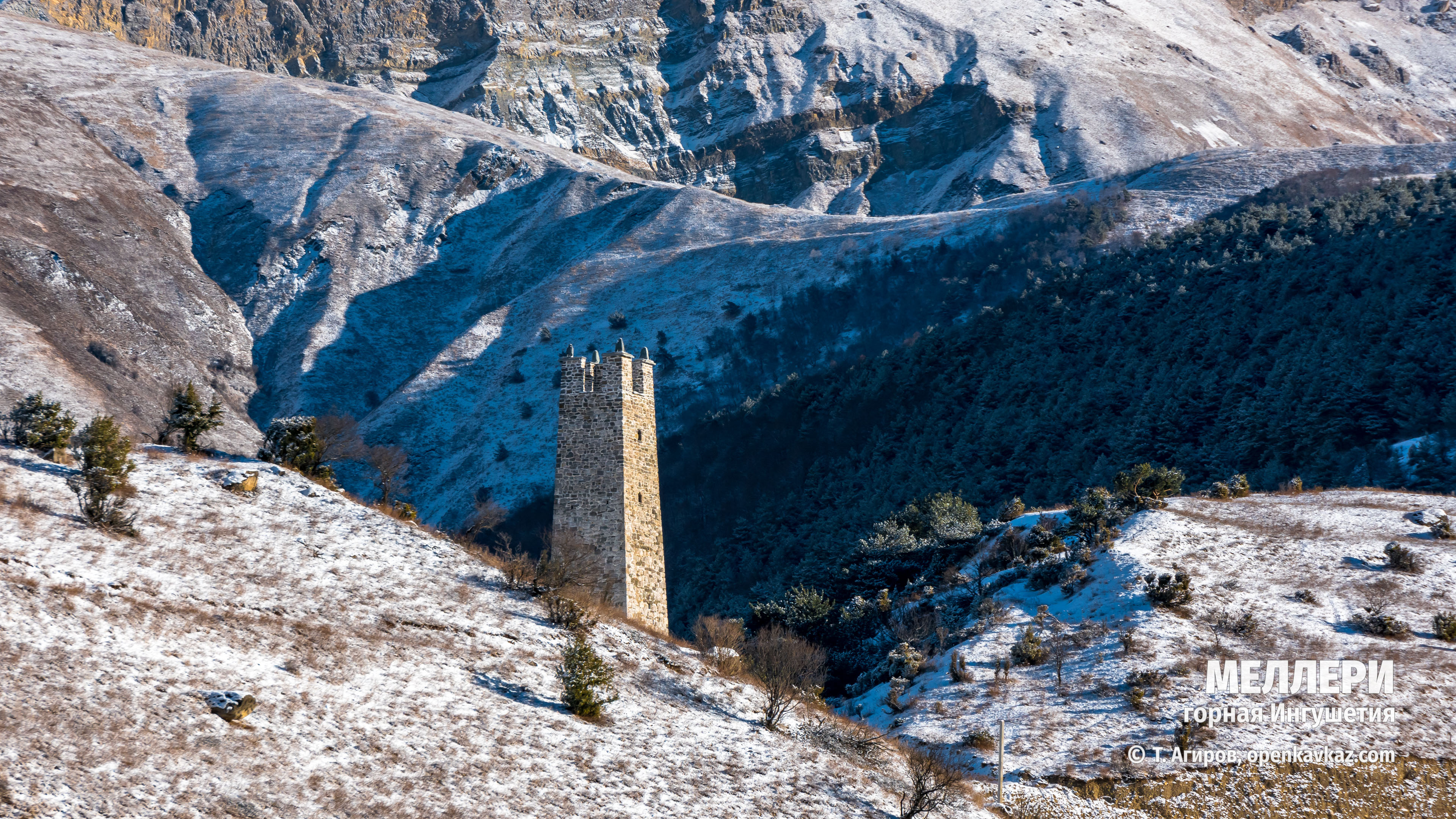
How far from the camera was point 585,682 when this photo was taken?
58.0 feet

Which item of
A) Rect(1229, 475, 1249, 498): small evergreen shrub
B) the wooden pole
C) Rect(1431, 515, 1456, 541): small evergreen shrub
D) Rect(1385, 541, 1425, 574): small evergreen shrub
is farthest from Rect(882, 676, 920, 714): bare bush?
Rect(1431, 515, 1456, 541): small evergreen shrub

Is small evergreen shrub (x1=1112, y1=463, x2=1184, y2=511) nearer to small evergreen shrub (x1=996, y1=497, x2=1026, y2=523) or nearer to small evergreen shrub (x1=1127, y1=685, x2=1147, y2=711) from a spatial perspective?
small evergreen shrub (x1=996, y1=497, x2=1026, y2=523)

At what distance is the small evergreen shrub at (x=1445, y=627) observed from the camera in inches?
901

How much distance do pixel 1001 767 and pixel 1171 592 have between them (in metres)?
7.97

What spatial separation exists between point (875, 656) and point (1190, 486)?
75.6 feet

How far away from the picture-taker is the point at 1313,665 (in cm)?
2216

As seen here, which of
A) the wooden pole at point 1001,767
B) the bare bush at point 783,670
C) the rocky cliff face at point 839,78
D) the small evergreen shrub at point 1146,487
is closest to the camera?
the wooden pole at point 1001,767

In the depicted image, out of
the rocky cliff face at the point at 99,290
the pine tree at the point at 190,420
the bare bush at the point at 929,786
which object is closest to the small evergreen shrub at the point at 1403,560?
the bare bush at the point at 929,786

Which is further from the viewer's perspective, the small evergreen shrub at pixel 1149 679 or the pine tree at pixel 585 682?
the small evergreen shrub at pixel 1149 679

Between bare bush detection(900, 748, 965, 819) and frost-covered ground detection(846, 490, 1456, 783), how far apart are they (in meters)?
1.82

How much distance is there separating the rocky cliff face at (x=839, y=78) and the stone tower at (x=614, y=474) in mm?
126931

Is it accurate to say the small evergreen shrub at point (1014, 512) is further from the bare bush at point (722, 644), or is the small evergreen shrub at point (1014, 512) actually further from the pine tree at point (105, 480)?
the pine tree at point (105, 480)

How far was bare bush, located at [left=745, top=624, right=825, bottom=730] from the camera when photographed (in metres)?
20.2

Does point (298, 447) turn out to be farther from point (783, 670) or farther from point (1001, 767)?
point (1001, 767)
